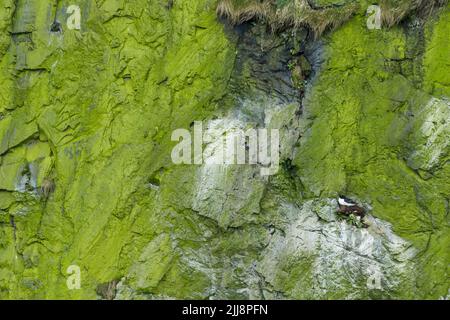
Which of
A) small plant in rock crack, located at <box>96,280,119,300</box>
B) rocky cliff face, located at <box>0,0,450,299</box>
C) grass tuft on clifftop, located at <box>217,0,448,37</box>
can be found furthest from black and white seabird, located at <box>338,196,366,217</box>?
small plant in rock crack, located at <box>96,280,119,300</box>

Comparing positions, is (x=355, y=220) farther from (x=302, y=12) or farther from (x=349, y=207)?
(x=302, y=12)

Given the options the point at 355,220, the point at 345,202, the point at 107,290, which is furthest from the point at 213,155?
the point at 107,290

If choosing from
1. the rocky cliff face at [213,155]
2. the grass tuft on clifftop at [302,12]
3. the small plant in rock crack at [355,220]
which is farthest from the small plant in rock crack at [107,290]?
the grass tuft on clifftop at [302,12]

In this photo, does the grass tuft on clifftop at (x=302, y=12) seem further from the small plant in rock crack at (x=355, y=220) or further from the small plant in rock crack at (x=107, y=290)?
the small plant in rock crack at (x=107, y=290)

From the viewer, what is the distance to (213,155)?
7.45 meters

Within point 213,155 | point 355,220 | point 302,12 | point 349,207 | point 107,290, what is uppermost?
point 302,12

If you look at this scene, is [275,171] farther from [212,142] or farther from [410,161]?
[410,161]

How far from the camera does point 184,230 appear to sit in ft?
24.3

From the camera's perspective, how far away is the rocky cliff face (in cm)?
726

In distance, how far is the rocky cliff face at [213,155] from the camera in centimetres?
726

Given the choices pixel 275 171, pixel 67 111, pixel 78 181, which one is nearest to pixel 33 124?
pixel 67 111

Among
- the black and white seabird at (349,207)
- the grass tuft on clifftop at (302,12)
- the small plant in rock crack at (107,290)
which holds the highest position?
the grass tuft on clifftop at (302,12)

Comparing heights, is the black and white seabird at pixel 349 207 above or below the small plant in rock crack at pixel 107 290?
above

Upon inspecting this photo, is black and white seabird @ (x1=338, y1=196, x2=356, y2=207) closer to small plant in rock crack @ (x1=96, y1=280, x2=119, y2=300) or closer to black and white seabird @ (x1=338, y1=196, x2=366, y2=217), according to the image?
black and white seabird @ (x1=338, y1=196, x2=366, y2=217)
